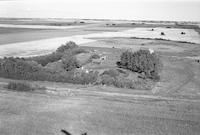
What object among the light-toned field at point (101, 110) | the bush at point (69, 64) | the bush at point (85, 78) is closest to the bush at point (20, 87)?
the light-toned field at point (101, 110)

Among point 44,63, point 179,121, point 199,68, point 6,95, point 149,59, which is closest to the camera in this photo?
point 179,121

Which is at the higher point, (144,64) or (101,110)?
(144,64)

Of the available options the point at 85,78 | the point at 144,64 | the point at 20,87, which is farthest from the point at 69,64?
the point at 20,87

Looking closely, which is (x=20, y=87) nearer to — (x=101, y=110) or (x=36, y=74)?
(x=36, y=74)

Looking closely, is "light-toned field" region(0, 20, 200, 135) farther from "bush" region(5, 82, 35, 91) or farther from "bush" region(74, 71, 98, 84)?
"bush" region(74, 71, 98, 84)

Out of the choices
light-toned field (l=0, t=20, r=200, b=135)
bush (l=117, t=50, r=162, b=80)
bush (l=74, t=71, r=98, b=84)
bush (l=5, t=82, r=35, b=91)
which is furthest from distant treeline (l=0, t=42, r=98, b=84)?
bush (l=117, t=50, r=162, b=80)

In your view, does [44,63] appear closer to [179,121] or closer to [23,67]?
[23,67]

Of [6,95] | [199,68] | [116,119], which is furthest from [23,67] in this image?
[199,68]

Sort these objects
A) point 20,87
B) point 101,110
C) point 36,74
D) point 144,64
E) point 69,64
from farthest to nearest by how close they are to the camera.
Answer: point 69,64, point 144,64, point 36,74, point 20,87, point 101,110

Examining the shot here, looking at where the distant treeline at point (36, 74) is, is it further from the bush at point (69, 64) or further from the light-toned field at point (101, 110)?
the bush at point (69, 64)
